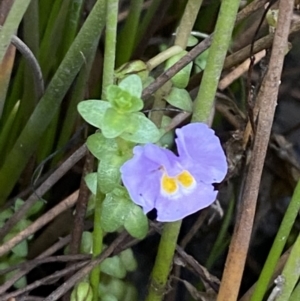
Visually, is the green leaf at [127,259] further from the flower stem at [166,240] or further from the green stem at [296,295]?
the green stem at [296,295]

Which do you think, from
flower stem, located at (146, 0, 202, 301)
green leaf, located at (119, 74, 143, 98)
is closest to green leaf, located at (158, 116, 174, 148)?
flower stem, located at (146, 0, 202, 301)

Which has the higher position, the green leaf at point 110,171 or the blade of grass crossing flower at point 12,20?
the blade of grass crossing flower at point 12,20

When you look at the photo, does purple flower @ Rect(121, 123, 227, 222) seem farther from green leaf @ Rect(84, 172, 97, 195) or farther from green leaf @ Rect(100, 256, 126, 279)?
green leaf @ Rect(100, 256, 126, 279)

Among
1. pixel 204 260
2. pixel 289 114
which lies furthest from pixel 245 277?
pixel 289 114

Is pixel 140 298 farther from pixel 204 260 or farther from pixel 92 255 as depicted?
pixel 92 255

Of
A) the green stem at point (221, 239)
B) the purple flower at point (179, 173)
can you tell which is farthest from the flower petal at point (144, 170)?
the green stem at point (221, 239)

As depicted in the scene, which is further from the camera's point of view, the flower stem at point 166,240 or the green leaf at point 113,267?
the green leaf at point 113,267

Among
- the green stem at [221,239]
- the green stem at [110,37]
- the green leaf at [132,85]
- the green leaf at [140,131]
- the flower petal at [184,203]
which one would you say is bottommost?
the green stem at [221,239]
